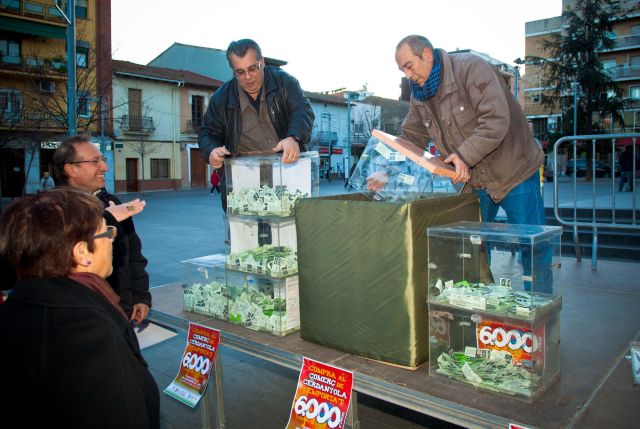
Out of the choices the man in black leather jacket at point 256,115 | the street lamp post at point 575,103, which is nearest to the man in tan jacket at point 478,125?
the man in black leather jacket at point 256,115

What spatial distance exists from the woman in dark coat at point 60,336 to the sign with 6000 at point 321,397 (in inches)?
25.2

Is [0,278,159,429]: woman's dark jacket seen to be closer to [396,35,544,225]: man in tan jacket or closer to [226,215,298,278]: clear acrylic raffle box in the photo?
[226,215,298,278]: clear acrylic raffle box

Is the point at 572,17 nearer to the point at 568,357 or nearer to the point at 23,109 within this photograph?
the point at 23,109

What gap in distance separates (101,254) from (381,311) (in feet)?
3.13

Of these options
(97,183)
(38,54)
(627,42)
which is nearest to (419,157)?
(97,183)

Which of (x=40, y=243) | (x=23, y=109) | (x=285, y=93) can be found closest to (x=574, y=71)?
(x=23, y=109)

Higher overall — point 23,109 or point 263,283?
point 23,109

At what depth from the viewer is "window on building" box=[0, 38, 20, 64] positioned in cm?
2472

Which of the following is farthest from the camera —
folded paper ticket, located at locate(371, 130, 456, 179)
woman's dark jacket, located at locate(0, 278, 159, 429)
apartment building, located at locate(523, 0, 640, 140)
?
apartment building, located at locate(523, 0, 640, 140)

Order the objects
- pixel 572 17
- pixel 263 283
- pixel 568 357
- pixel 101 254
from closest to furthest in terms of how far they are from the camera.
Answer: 1. pixel 101 254
2. pixel 568 357
3. pixel 263 283
4. pixel 572 17

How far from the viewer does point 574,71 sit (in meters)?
30.0

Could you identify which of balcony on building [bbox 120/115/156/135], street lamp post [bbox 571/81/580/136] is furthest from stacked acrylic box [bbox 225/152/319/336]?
balcony on building [bbox 120/115/156/135]

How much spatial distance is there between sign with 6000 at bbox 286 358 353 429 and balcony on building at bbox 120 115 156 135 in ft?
102

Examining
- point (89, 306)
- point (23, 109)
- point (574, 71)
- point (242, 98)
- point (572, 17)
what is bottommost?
point (89, 306)
